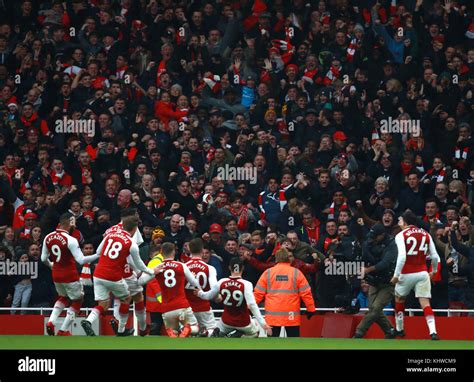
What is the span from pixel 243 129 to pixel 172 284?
7372 mm

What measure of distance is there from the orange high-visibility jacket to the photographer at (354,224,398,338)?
1.03m

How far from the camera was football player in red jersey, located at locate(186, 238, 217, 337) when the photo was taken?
749 inches

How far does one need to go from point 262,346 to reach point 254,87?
11.5m

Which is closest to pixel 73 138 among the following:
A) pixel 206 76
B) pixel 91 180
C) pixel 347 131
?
pixel 91 180

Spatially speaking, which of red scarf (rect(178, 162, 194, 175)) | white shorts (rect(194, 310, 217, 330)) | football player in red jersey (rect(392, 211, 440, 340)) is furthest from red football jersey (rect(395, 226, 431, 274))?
red scarf (rect(178, 162, 194, 175))

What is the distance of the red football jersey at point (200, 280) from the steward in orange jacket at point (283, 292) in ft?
2.41

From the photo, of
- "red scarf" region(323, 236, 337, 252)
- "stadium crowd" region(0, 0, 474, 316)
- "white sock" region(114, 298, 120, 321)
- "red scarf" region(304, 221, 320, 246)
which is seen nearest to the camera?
"white sock" region(114, 298, 120, 321)

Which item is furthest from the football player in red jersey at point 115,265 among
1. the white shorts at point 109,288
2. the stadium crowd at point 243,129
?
the stadium crowd at point 243,129

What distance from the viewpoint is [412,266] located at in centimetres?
1886

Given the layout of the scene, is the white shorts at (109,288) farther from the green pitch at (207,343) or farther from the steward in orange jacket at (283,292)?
the steward in orange jacket at (283,292)

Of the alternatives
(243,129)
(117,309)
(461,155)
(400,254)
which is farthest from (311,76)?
(117,309)

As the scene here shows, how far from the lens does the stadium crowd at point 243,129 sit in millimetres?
22281

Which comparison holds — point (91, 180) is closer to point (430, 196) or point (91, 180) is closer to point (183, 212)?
point (183, 212)

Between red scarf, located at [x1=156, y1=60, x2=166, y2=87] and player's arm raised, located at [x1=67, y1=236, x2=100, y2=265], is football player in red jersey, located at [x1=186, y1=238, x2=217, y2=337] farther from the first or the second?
red scarf, located at [x1=156, y1=60, x2=166, y2=87]
